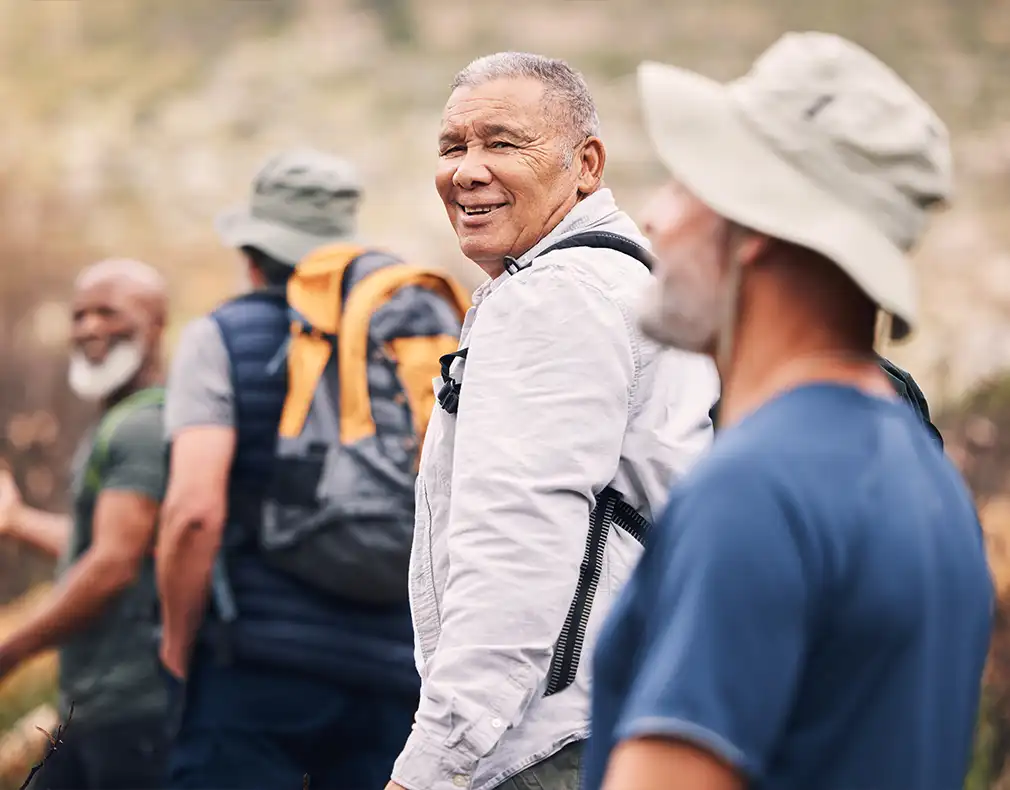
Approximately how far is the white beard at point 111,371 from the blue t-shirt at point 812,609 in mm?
3863

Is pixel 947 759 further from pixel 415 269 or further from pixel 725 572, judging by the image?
pixel 415 269

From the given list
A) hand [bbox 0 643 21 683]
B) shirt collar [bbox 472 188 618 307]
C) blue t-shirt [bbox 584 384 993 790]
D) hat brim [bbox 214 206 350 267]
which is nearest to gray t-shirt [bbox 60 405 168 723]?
hand [bbox 0 643 21 683]

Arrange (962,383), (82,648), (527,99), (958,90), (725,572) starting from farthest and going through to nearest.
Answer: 1. (958,90)
2. (962,383)
3. (82,648)
4. (527,99)
5. (725,572)

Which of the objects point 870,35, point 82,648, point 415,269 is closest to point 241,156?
point 870,35

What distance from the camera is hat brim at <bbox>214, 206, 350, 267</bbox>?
4160 millimetres

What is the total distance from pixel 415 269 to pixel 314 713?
0.95m

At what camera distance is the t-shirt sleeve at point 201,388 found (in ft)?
12.3

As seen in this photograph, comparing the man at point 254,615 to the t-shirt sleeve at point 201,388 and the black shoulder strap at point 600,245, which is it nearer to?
the t-shirt sleeve at point 201,388

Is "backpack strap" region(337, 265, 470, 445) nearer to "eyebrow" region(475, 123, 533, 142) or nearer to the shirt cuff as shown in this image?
"eyebrow" region(475, 123, 533, 142)

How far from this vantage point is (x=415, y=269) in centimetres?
370

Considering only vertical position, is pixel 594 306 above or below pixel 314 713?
above

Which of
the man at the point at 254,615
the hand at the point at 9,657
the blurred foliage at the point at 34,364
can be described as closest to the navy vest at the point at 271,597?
the man at the point at 254,615

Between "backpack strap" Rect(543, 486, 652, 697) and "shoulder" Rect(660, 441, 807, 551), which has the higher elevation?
"shoulder" Rect(660, 441, 807, 551)

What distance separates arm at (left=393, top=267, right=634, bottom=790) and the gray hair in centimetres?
44
